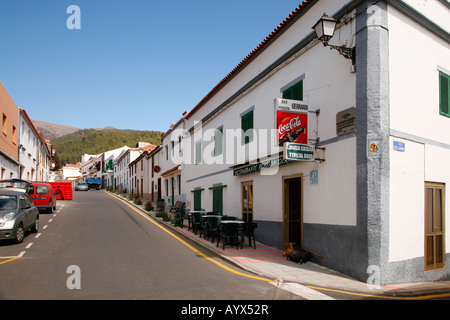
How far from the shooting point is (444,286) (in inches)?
322

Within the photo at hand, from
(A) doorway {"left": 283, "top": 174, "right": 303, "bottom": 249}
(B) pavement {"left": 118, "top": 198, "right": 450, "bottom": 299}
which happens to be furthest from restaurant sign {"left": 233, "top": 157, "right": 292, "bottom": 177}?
(B) pavement {"left": 118, "top": 198, "right": 450, "bottom": 299}

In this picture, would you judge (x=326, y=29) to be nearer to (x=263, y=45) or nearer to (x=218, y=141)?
(x=263, y=45)

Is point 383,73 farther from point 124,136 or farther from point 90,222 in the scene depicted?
point 124,136

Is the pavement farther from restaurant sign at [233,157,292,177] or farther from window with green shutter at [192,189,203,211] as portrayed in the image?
window with green shutter at [192,189,203,211]

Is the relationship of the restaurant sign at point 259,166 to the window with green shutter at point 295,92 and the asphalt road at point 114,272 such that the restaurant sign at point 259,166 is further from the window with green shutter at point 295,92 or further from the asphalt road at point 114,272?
the asphalt road at point 114,272

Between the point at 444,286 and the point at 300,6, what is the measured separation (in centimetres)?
854

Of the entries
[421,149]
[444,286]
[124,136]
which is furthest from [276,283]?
[124,136]

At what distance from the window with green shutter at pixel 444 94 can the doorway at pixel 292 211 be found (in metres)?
4.50

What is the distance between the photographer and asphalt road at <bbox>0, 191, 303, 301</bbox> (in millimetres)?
6273

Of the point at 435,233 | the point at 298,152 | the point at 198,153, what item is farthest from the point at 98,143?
the point at 435,233

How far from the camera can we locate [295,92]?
11.0m

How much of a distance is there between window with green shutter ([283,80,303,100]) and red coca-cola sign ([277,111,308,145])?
1061 mm

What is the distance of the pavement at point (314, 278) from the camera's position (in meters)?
7.14
